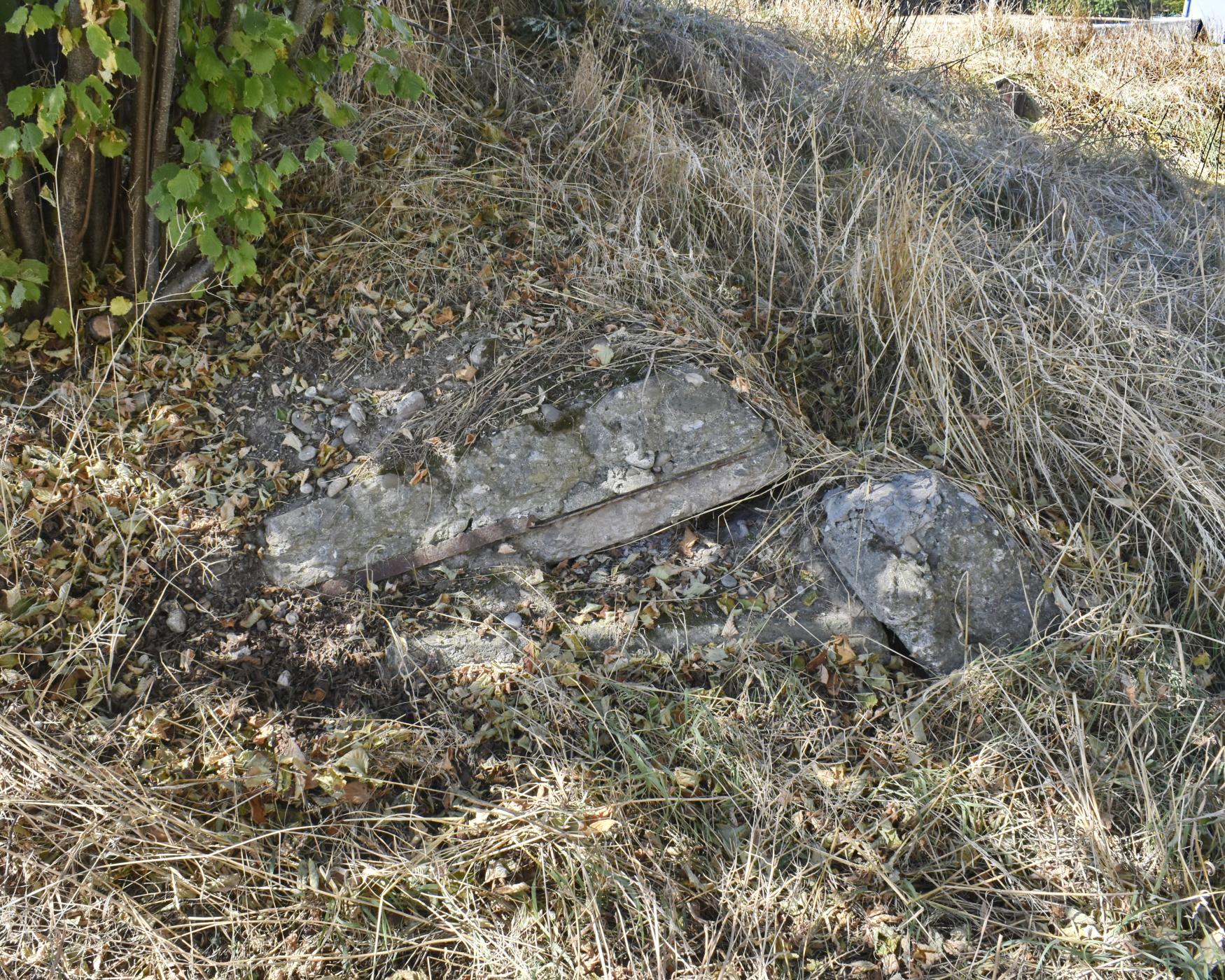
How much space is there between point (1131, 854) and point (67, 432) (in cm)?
299

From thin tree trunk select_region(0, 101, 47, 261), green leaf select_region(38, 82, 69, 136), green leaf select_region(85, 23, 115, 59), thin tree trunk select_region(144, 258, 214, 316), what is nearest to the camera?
green leaf select_region(85, 23, 115, 59)

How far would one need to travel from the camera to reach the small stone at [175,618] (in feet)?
7.88

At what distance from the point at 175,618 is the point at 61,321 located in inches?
38.9

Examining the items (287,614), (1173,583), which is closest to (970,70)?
(1173,583)

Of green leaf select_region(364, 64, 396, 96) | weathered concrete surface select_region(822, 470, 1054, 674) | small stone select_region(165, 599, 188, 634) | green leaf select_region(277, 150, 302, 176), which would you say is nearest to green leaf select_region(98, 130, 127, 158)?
green leaf select_region(277, 150, 302, 176)

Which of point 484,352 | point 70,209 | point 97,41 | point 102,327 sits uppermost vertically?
point 97,41

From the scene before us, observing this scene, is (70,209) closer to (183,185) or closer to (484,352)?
(183,185)

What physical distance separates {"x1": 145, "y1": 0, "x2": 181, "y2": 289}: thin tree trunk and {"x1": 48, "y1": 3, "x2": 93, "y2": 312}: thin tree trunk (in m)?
0.17

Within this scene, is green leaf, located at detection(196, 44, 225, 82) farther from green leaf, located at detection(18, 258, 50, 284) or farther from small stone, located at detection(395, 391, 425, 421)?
small stone, located at detection(395, 391, 425, 421)

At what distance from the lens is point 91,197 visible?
2695 millimetres

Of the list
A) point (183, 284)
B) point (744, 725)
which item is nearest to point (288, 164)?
point (183, 284)

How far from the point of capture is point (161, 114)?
2572mm

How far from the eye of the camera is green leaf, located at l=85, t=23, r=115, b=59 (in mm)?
2070

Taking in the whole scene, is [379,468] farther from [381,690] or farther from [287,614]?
[381,690]
